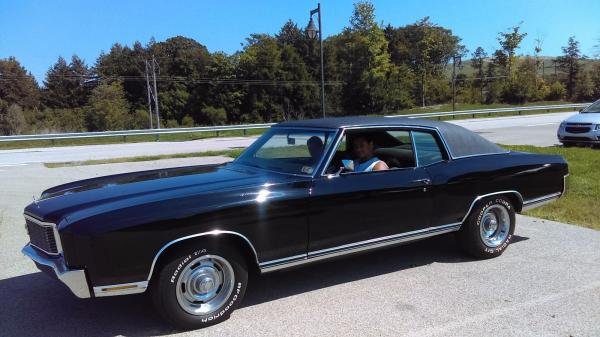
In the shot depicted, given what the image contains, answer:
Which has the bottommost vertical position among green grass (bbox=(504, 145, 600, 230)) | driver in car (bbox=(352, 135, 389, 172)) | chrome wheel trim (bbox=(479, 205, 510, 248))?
green grass (bbox=(504, 145, 600, 230))

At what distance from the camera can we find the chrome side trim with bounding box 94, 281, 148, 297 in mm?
3453

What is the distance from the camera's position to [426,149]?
5070 mm

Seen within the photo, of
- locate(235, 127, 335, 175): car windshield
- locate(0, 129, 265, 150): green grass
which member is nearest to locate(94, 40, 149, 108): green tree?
locate(0, 129, 265, 150): green grass

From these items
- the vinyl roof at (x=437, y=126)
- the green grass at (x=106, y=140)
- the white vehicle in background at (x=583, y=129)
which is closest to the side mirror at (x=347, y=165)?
the vinyl roof at (x=437, y=126)

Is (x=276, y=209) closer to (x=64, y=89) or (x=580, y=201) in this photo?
(x=580, y=201)

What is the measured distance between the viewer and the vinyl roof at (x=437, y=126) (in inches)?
193

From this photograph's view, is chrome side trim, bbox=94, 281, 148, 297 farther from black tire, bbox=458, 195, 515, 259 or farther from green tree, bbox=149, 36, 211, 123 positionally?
green tree, bbox=149, 36, 211, 123

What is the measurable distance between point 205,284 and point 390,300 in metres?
1.53

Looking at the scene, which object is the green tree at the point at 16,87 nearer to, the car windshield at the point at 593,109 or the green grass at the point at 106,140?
the green grass at the point at 106,140

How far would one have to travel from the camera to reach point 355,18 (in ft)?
198

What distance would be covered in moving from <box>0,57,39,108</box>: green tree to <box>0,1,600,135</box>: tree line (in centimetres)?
14

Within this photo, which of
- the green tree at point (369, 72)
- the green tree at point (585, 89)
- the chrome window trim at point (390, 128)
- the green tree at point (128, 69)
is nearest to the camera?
the chrome window trim at point (390, 128)

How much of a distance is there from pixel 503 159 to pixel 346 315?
266 centimetres

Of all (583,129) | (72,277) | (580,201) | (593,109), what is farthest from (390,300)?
(593,109)
